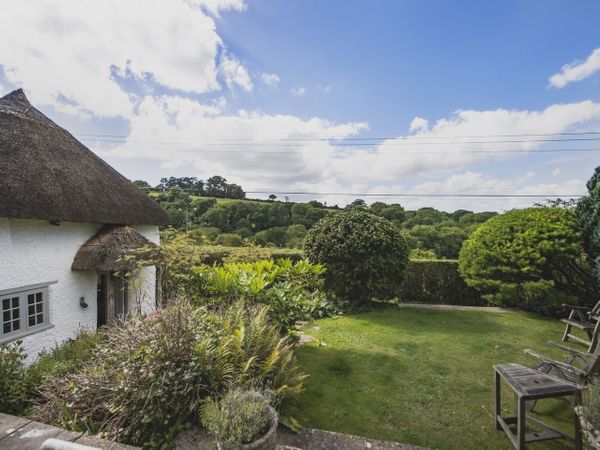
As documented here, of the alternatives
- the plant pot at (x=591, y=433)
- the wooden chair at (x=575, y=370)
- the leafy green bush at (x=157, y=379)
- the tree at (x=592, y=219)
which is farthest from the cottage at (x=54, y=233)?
the tree at (x=592, y=219)

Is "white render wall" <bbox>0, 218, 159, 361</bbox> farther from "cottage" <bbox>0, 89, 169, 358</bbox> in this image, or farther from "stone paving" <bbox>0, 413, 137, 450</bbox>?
"stone paving" <bbox>0, 413, 137, 450</bbox>

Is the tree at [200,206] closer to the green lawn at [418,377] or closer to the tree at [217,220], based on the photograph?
the tree at [217,220]

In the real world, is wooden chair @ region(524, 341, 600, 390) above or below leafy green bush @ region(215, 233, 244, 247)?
below

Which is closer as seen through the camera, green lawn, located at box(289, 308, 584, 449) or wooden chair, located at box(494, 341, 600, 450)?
wooden chair, located at box(494, 341, 600, 450)

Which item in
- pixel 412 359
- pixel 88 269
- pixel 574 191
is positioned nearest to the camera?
pixel 412 359

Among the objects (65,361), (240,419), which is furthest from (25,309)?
(240,419)

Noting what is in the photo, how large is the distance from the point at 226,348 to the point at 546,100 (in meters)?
14.0

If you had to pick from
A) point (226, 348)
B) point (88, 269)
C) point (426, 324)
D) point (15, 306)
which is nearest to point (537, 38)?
point (426, 324)

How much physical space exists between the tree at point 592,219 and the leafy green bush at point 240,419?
8699 millimetres

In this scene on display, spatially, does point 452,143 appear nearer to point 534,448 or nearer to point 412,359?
point 412,359

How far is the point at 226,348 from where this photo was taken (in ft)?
11.1

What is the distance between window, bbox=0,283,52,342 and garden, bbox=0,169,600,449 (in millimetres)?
350

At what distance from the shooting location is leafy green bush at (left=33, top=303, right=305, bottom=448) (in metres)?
2.78

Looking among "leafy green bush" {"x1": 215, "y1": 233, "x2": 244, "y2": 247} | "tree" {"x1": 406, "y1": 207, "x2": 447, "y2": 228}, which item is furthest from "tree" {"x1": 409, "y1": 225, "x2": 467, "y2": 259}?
"leafy green bush" {"x1": 215, "y1": 233, "x2": 244, "y2": 247}
